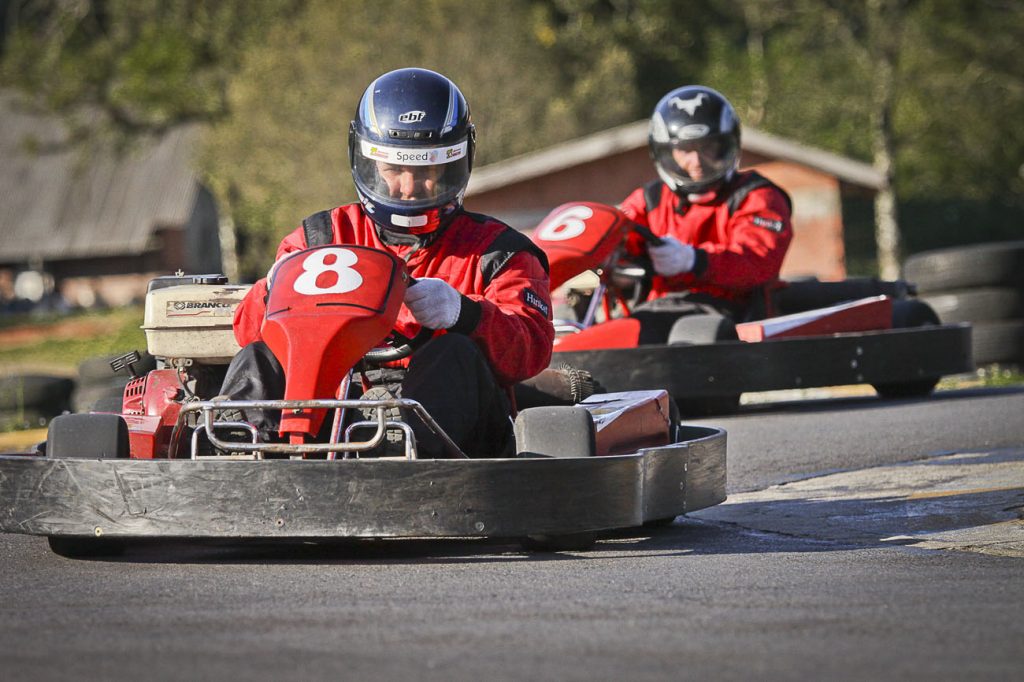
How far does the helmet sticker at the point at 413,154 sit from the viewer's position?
16.6ft

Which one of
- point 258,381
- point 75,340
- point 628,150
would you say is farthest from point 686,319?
point 75,340

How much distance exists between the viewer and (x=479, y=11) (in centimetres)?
3062

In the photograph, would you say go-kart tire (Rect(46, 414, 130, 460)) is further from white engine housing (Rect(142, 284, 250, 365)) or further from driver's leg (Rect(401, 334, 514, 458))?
white engine housing (Rect(142, 284, 250, 365))

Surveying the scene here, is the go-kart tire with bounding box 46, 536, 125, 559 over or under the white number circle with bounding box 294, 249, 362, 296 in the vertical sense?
under

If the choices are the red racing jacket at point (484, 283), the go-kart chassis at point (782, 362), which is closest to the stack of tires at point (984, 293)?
the go-kart chassis at point (782, 362)

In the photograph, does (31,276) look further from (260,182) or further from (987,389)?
(987,389)

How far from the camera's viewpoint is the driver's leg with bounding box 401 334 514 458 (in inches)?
176

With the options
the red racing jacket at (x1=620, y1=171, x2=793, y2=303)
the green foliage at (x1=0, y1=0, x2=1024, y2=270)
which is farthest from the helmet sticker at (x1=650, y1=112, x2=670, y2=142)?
the green foliage at (x1=0, y1=0, x2=1024, y2=270)

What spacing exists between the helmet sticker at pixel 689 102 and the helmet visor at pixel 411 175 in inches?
172

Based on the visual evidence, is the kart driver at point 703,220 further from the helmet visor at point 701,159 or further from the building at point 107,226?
the building at point 107,226

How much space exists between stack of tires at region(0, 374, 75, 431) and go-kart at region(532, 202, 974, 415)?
12.4 feet

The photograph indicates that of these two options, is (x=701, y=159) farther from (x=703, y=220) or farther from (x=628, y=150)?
(x=628, y=150)

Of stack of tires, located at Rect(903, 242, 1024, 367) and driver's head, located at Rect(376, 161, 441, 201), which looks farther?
stack of tires, located at Rect(903, 242, 1024, 367)

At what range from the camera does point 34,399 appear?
11188 millimetres
